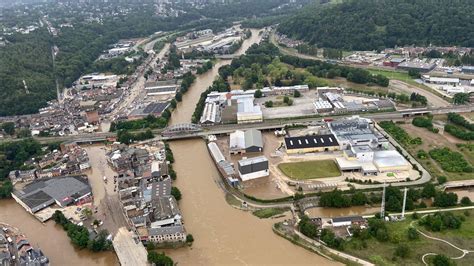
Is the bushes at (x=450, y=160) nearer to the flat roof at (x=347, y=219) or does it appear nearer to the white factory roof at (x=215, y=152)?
the flat roof at (x=347, y=219)

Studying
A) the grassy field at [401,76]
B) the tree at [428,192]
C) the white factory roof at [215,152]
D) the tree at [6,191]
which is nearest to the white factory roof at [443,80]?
the grassy field at [401,76]

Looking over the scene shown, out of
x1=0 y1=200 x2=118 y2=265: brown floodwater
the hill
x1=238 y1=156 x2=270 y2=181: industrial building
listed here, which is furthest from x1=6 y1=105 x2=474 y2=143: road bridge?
the hill

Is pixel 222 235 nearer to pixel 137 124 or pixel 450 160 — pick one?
pixel 450 160

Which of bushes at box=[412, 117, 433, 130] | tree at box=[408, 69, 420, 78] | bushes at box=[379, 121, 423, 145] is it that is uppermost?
tree at box=[408, 69, 420, 78]

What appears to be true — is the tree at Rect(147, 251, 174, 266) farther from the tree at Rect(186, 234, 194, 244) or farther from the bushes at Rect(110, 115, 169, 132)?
the bushes at Rect(110, 115, 169, 132)

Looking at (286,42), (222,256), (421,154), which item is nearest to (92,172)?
(222,256)

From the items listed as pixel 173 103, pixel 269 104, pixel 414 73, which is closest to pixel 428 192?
pixel 269 104

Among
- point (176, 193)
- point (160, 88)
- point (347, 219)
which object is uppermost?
point (160, 88)
